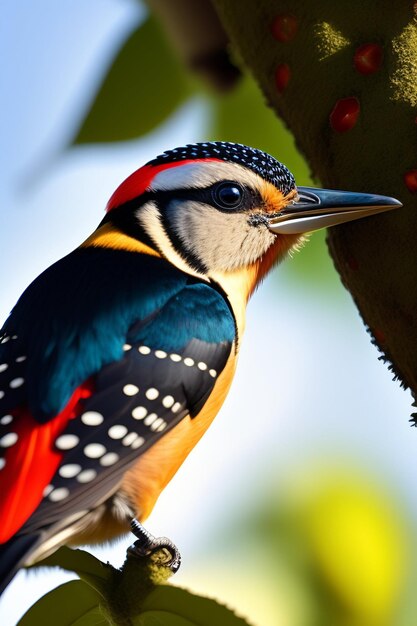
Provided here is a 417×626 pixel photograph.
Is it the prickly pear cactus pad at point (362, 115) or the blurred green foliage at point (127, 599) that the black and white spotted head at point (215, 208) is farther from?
the blurred green foliage at point (127, 599)

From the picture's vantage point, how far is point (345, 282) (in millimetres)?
1436

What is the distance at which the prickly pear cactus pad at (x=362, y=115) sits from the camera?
1324 mm

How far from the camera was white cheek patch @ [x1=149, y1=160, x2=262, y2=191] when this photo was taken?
5.72 ft

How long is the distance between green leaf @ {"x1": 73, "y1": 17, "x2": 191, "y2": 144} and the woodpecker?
0.96 feet

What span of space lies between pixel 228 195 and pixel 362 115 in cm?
41

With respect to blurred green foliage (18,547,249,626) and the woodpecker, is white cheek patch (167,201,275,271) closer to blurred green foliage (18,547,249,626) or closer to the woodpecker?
the woodpecker

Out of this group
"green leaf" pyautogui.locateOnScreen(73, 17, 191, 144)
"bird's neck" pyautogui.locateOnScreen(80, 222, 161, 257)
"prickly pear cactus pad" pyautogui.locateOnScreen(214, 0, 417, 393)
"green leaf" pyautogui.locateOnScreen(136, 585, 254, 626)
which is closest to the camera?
"green leaf" pyautogui.locateOnScreen(136, 585, 254, 626)

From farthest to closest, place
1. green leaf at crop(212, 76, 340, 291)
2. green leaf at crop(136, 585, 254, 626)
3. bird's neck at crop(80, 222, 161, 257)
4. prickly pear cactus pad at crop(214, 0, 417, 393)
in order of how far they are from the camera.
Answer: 1. green leaf at crop(212, 76, 340, 291)
2. bird's neck at crop(80, 222, 161, 257)
3. prickly pear cactus pad at crop(214, 0, 417, 393)
4. green leaf at crop(136, 585, 254, 626)

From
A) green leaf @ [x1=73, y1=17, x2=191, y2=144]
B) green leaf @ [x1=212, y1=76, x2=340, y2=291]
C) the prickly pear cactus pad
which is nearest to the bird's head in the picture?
the prickly pear cactus pad

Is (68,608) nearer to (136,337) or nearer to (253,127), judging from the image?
(136,337)

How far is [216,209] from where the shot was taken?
178cm

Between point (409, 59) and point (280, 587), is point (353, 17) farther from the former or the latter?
point (280, 587)

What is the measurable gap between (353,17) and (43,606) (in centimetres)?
79

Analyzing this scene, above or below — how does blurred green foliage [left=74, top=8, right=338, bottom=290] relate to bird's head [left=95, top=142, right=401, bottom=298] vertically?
above
